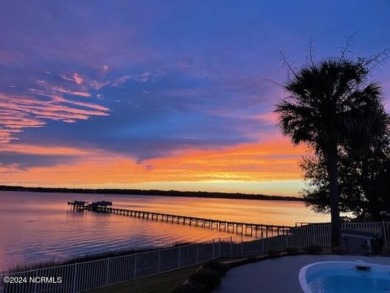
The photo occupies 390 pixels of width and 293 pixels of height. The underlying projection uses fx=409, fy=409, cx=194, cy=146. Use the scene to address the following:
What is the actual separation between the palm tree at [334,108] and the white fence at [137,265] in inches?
123

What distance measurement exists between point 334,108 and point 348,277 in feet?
32.1

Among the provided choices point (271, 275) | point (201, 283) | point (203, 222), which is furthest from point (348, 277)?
point (203, 222)

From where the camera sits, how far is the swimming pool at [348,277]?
14.4 metres

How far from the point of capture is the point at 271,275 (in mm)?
13266

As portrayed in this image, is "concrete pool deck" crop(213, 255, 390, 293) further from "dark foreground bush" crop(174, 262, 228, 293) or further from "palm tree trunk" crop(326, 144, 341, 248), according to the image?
"palm tree trunk" crop(326, 144, 341, 248)

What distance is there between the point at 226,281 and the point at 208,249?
39.6 ft

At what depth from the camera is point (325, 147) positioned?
74.8 ft

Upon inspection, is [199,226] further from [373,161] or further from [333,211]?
[333,211]

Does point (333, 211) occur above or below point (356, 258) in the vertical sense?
above

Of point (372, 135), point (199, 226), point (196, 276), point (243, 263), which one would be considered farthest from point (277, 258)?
point (199, 226)

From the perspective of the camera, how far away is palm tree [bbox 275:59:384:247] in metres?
21.5

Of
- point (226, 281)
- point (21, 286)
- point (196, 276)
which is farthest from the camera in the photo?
point (21, 286)

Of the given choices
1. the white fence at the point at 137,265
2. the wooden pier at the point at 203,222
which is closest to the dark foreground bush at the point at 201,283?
the white fence at the point at 137,265

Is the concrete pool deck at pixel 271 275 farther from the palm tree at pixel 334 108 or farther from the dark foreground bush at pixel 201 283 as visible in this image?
the palm tree at pixel 334 108
